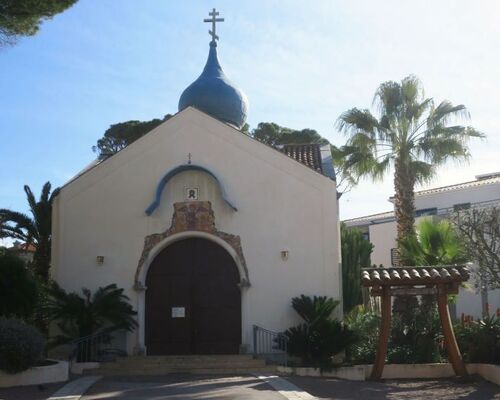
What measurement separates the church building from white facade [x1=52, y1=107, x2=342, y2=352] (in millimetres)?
28

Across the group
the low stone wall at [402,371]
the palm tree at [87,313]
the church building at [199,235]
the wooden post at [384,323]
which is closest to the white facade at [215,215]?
the church building at [199,235]

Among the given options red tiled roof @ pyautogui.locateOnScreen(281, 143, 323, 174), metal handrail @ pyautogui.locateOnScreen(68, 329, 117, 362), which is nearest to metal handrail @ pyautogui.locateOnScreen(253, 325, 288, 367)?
metal handrail @ pyautogui.locateOnScreen(68, 329, 117, 362)

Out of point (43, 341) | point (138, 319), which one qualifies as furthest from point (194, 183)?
point (43, 341)

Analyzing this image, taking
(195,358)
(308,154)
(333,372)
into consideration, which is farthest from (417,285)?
(308,154)

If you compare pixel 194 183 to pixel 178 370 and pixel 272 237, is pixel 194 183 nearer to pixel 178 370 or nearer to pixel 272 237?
pixel 272 237

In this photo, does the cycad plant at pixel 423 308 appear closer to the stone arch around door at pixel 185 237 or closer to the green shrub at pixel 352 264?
the stone arch around door at pixel 185 237

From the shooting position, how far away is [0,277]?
53.9 ft

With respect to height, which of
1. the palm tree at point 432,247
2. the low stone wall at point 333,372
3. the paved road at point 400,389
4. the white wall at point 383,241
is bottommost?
the paved road at point 400,389

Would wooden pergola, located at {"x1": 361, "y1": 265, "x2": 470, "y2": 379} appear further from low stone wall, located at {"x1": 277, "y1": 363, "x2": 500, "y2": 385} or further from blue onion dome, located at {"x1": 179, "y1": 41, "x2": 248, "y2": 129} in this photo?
blue onion dome, located at {"x1": 179, "y1": 41, "x2": 248, "y2": 129}

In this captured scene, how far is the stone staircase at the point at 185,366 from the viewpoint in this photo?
16.6 m

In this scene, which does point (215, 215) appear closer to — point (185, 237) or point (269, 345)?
point (185, 237)

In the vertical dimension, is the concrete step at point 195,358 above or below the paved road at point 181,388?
above

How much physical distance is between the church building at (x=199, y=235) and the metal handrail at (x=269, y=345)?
0.24 m

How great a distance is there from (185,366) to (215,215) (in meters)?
4.23
